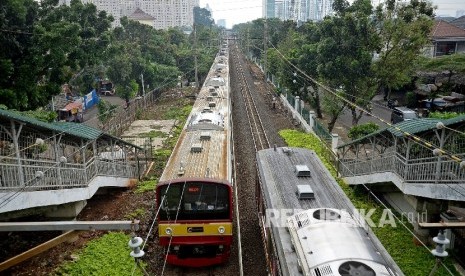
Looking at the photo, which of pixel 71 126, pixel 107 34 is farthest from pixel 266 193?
pixel 107 34

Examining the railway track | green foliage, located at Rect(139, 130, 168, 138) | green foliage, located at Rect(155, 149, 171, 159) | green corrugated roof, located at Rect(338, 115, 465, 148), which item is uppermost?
green corrugated roof, located at Rect(338, 115, 465, 148)

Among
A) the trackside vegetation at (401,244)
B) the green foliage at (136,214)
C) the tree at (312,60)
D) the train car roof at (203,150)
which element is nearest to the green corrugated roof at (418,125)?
the trackside vegetation at (401,244)

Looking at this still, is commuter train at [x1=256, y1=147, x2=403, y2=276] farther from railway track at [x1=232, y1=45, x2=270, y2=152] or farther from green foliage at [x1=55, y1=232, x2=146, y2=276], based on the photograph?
railway track at [x1=232, y1=45, x2=270, y2=152]

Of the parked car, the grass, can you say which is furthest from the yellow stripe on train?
the parked car

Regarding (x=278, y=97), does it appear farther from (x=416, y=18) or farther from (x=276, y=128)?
(x=416, y=18)

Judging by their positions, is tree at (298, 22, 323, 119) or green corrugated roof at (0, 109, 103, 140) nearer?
green corrugated roof at (0, 109, 103, 140)

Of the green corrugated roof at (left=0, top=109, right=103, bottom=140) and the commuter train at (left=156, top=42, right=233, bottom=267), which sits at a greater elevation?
the green corrugated roof at (left=0, top=109, right=103, bottom=140)

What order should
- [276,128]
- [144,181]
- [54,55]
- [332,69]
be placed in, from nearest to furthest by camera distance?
[54,55], [144,181], [332,69], [276,128]
